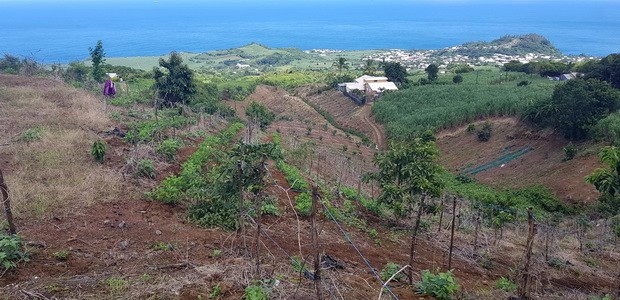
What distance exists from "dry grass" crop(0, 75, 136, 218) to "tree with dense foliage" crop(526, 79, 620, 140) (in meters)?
22.5

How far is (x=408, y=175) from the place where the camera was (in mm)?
12312

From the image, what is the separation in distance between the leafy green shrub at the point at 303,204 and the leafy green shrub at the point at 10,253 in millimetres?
5803

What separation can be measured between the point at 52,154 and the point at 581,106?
2444 cm

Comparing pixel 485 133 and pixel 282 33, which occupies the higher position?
pixel 282 33

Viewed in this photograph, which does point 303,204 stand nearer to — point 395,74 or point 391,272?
point 391,272

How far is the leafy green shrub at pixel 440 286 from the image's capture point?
661cm

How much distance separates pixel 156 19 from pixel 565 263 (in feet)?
652

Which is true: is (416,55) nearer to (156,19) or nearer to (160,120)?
(160,120)

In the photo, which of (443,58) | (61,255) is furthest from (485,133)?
(443,58)

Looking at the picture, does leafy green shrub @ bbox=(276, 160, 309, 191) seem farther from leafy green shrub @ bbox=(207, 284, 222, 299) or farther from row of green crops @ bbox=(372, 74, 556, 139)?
row of green crops @ bbox=(372, 74, 556, 139)

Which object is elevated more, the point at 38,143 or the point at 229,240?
the point at 38,143

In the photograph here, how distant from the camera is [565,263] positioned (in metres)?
10.5

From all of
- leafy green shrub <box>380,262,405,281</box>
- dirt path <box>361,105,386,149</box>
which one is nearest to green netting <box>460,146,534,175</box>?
dirt path <box>361,105,386,149</box>

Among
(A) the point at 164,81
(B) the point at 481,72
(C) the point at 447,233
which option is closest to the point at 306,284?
(C) the point at 447,233
